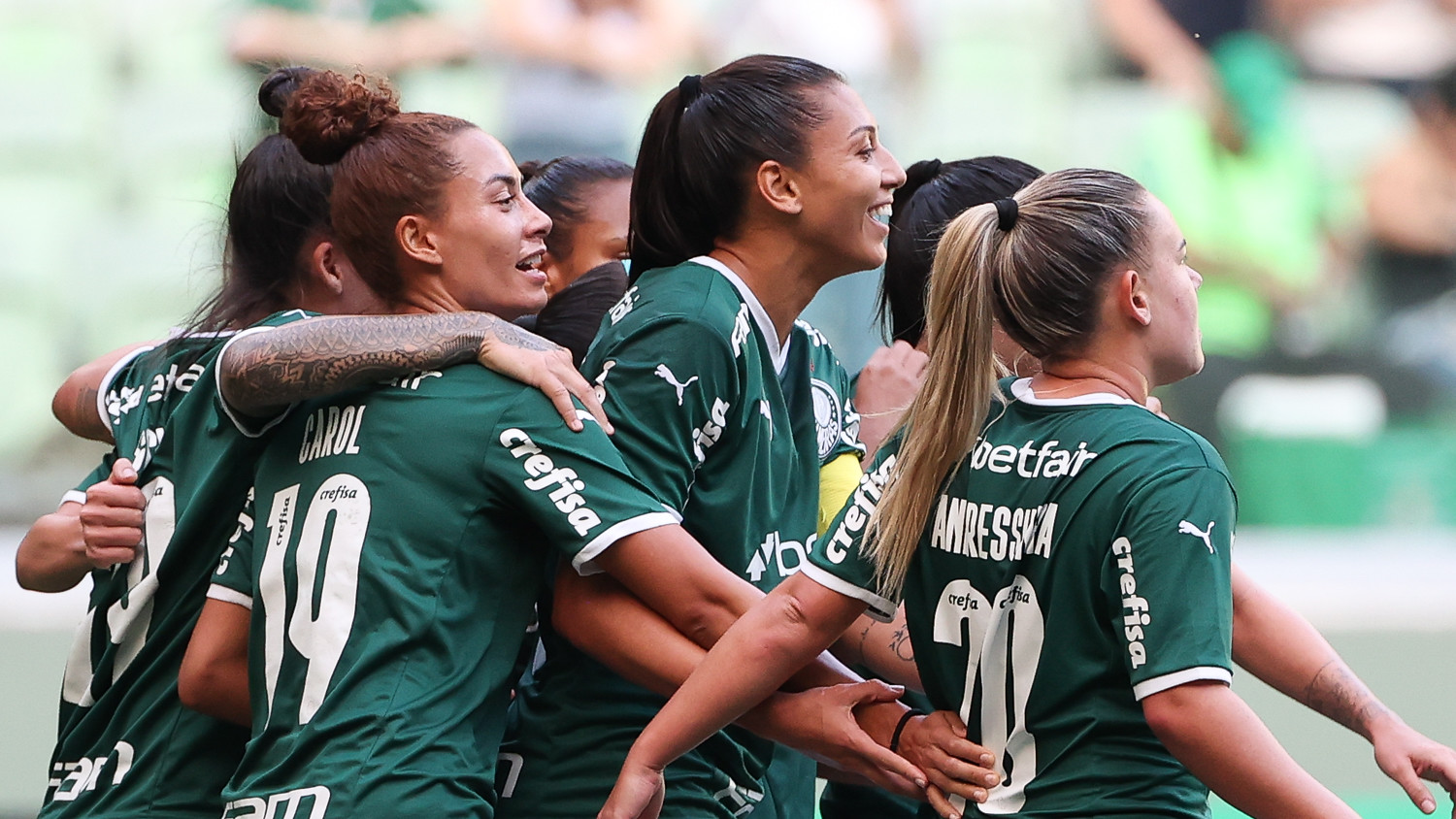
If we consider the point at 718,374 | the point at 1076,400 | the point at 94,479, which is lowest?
the point at 94,479

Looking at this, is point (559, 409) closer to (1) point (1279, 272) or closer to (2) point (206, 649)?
(2) point (206, 649)

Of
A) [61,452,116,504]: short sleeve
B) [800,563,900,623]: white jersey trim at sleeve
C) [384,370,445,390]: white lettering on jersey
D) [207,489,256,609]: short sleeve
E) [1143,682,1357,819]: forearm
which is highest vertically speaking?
[384,370,445,390]: white lettering on jersey

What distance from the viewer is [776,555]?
2102 millimetres

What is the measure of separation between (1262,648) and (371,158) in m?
1.30

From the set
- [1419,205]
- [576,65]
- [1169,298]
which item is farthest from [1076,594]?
[1419,205]

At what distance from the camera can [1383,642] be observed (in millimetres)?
5684

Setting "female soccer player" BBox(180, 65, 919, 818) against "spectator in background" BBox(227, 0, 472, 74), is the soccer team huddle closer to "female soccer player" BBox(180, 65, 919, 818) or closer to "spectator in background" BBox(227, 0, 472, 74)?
"female soccer player" BBox(180, 65, 919, 818)

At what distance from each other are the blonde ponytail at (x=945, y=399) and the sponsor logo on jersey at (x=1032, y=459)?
2cm

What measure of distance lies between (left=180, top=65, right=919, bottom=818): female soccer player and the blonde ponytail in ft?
0.71

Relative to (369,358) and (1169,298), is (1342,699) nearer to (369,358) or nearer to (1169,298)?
(1169,298)

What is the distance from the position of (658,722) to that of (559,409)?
0.38m

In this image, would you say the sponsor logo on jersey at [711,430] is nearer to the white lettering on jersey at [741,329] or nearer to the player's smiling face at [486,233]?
the white lettering on jersey at [741,329]

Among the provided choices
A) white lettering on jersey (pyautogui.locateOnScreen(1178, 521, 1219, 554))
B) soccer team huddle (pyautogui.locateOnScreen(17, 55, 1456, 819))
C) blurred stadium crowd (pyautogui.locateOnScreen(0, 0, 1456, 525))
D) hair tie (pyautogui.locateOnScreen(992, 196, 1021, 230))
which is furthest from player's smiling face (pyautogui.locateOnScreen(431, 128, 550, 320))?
blurred stadium crowd (pyautogui.locateOnScreen(0, 0, 1456, 525))

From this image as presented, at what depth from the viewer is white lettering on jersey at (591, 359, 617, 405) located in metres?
1.97
